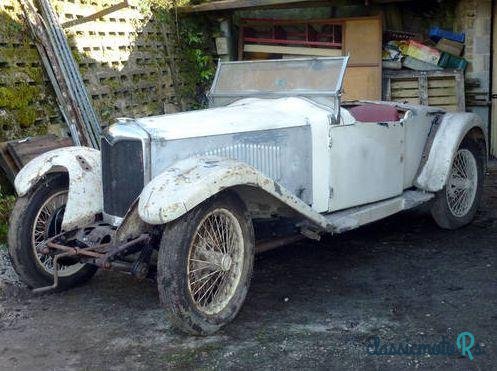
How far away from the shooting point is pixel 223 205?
3750mm

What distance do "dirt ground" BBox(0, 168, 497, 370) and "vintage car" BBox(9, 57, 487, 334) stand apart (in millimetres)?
205

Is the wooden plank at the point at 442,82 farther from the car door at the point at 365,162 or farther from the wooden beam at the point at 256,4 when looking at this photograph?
the car door at the point at 365,162

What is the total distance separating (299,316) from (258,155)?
110 centimetres

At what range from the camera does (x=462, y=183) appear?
20.1 ft

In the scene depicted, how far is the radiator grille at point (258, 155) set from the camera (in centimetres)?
420

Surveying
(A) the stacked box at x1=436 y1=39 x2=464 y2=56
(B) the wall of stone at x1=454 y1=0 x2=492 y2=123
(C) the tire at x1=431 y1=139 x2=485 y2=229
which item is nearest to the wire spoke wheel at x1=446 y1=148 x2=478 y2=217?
(C) the tire at x1=431 y1=139 x2=485 y2=229

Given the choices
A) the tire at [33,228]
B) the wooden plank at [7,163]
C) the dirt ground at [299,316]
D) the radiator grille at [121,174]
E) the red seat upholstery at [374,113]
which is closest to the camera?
the dirt ground at [299,316]

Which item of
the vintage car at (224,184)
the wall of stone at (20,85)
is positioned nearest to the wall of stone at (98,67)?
the wall of stone at (20,85)

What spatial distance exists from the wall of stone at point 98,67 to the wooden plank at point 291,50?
4.26ft

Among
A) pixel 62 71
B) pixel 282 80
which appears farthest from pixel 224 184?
pixel 62 71

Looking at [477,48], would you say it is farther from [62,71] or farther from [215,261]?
[215,261]

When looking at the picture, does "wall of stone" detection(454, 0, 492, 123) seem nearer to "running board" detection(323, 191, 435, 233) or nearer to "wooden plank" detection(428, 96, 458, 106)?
"wooden plank" detection(428, 96, 458, 106)

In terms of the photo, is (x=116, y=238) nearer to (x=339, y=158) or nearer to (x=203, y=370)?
(x=203, y=370)

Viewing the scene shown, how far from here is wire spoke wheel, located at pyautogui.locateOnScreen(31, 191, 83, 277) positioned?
441cm
